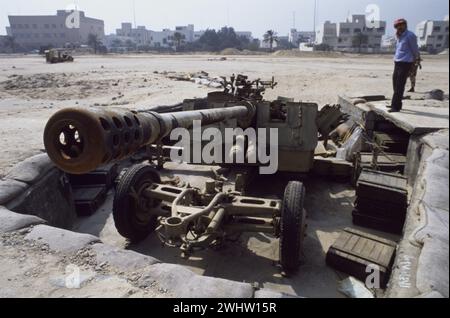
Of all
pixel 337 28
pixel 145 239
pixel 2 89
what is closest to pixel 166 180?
pixel 145 239

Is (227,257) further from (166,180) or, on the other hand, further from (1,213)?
(1,213)

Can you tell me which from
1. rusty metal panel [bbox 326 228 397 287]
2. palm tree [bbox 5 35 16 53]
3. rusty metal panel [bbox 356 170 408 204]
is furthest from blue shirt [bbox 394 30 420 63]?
palm tree [bbox 5 35 16 53]

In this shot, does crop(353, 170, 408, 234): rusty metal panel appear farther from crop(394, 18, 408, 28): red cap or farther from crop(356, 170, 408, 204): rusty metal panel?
crop(394, 18, 408, 28): red cap

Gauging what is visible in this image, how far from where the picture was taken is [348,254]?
4.23 m

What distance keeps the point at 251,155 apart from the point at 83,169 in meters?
3.83

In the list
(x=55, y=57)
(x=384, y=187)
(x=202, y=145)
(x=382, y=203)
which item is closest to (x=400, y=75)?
(x=384, y=187)

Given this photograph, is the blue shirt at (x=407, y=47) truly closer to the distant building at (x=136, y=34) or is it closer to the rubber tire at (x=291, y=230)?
the rubber tire at (x=291, y=230)

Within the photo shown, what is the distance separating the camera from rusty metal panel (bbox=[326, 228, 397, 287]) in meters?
4.02

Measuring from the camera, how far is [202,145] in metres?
6.29

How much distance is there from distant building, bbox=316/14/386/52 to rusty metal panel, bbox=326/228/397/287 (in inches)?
2668

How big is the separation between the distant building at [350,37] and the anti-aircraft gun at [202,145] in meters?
65.9

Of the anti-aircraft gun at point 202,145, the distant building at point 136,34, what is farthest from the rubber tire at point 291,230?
the distant building at point 136,34

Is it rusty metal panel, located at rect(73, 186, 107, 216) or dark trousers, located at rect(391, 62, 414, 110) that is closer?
rusty metal panel, located at rect(73, 186, 107, 216)

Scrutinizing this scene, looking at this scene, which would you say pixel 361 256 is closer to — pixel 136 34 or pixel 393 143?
pixel 393 143
